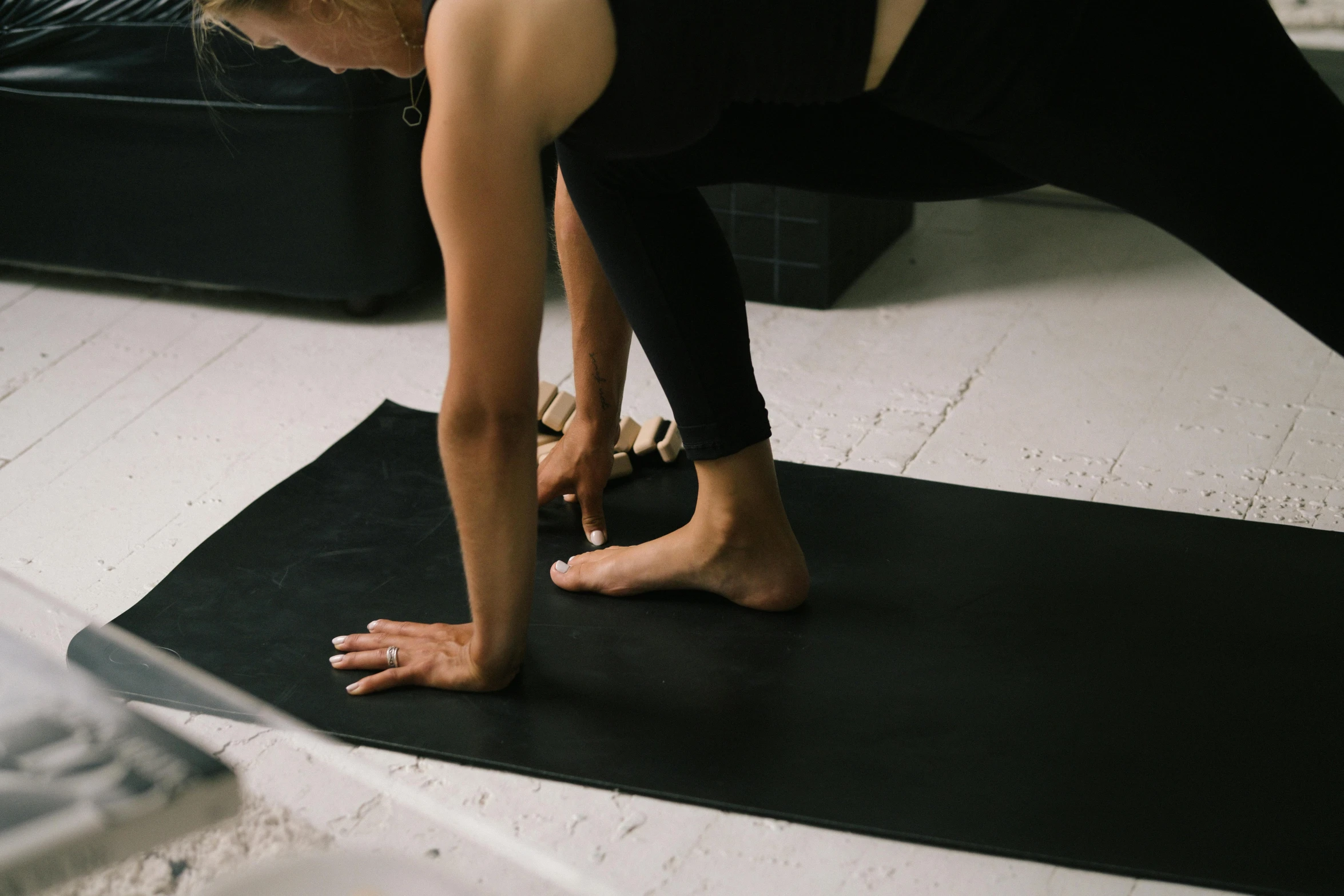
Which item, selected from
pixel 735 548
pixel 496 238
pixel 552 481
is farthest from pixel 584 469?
pixel 496 238

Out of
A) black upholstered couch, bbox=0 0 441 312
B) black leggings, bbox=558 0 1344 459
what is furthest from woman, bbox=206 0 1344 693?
black upholstered couch, bbox=0 0 441 312

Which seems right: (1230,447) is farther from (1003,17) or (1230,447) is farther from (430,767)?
(430,767)

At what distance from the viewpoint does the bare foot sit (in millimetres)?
1533

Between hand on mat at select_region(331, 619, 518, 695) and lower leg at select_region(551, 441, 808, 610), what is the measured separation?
229 millimetres

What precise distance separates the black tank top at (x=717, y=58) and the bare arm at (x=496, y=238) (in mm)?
21

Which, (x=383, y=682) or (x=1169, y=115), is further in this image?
(x=383, y=682)

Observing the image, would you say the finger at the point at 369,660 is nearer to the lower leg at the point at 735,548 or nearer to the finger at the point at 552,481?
the lower leg at the point at 735,548

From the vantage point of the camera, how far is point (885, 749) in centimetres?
132

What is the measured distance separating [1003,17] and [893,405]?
3.51 feet

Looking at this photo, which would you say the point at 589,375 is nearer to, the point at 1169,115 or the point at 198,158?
the point at 1169,115

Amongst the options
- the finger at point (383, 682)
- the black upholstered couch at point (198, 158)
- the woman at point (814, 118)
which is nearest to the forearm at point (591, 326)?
the woman at point (814, 118)

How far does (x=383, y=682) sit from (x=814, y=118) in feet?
2.34

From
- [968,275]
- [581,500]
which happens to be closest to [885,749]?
[581,500]

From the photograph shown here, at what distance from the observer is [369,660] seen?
57.0 inches
